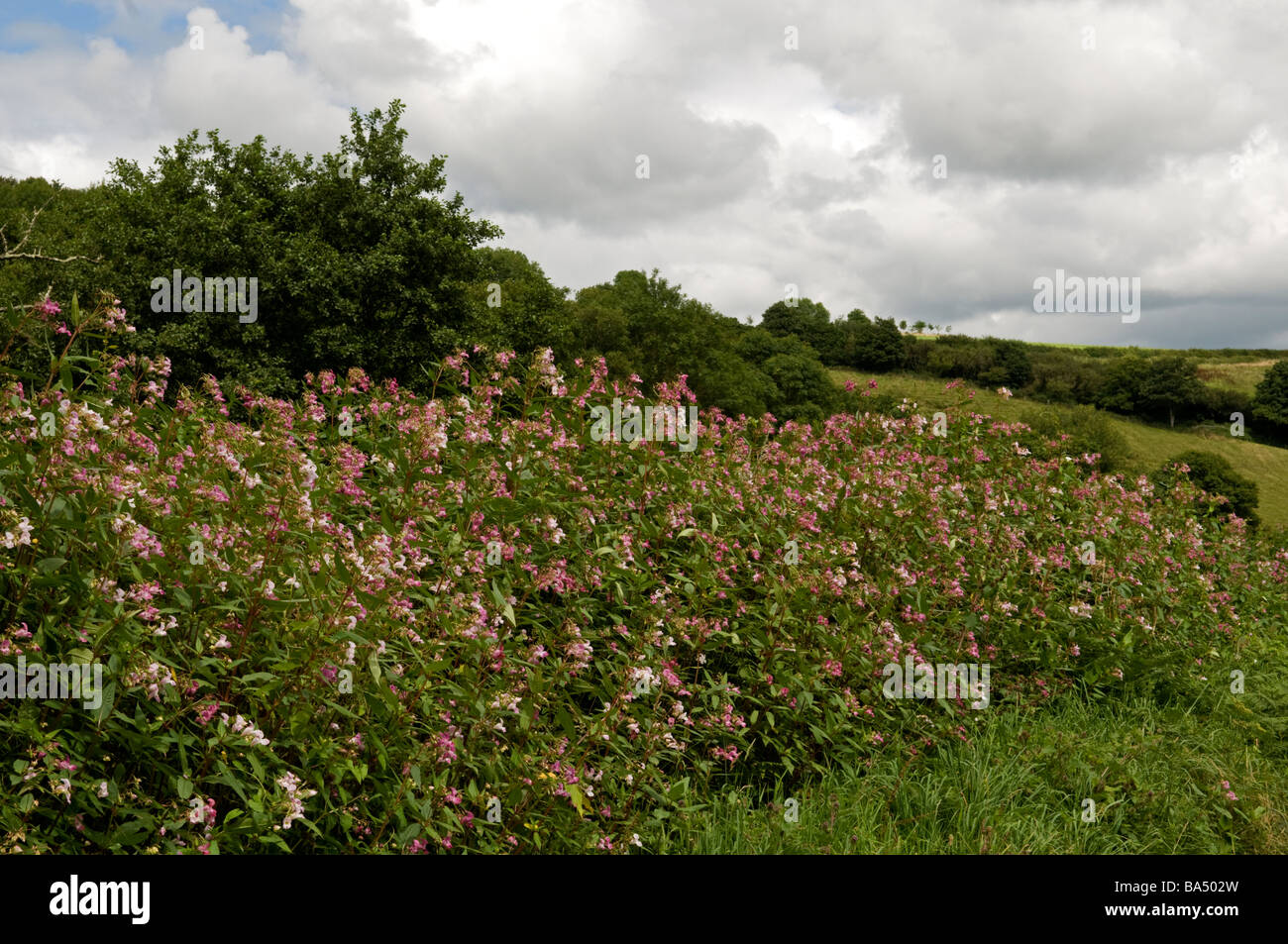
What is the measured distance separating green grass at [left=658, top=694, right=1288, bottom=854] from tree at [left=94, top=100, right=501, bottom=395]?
61.5ft

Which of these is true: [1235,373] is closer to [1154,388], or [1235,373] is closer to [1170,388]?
[1170,388]

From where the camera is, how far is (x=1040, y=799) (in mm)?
5137

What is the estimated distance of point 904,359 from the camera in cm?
7031

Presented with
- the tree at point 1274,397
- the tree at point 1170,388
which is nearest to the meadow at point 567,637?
the tree at point 1170,388

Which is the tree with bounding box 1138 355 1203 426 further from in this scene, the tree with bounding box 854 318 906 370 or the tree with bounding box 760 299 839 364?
the tree with bounding box 760 299 839 364

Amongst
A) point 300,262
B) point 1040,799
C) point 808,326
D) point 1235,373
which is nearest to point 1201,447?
point 1235,373

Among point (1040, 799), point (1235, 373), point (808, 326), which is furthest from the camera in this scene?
point (808, 326)

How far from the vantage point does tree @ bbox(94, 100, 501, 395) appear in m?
22.1

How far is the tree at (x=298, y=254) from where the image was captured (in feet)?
72.5

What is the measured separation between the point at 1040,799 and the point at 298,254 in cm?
2205

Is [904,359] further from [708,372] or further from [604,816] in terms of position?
[604,816]
